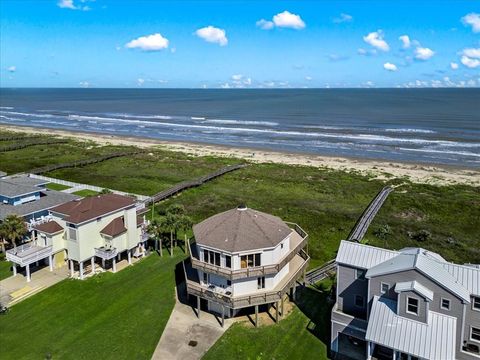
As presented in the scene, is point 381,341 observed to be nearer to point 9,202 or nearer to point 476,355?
point 476,355

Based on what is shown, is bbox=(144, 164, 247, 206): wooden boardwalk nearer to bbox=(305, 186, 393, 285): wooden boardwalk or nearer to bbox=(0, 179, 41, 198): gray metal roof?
bbox=(0, 179, 41, 198): gray metal roof

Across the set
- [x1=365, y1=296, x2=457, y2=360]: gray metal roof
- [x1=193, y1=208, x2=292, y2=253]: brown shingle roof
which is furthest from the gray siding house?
[x1=193, y1=208, x2=292, y2=253]: brown shingle roof

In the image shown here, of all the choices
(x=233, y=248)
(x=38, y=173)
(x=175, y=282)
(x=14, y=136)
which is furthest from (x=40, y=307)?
(x=14, y=136)

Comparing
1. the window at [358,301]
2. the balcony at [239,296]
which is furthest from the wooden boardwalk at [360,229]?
the window at [358,301]

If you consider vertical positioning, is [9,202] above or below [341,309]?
above

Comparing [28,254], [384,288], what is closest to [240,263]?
[384,288]

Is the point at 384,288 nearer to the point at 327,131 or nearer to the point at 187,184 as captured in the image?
the point at 187,184

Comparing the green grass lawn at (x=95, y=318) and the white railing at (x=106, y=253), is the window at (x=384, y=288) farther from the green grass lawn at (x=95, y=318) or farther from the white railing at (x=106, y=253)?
the white railing at (x=106, y=253)
